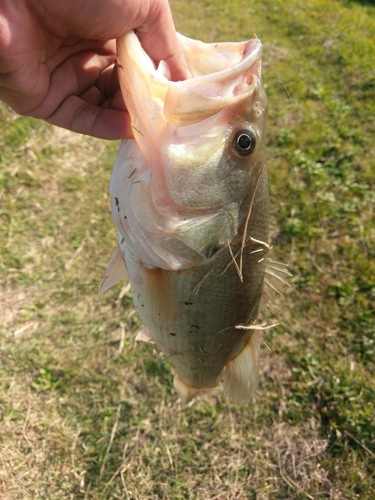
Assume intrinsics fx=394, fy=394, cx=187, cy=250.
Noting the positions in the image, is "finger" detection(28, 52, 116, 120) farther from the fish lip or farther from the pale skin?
the fish lip

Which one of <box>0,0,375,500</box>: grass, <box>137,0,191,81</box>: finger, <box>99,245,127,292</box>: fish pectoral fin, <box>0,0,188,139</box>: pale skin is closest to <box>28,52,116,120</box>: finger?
<box>0,0,188,139</box>: pale skin

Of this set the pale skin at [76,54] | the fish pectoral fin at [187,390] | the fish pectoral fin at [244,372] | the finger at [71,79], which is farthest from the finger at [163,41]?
the fish pectoral fin at [187,390]

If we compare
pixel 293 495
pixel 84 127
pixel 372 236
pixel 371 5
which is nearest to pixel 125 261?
pixel 84 127

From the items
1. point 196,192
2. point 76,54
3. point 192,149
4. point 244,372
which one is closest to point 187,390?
point 244,372

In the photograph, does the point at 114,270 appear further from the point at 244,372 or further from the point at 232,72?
the point at 232,72

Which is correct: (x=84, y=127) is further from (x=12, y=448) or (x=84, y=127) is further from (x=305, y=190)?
(x=305, y=190)
